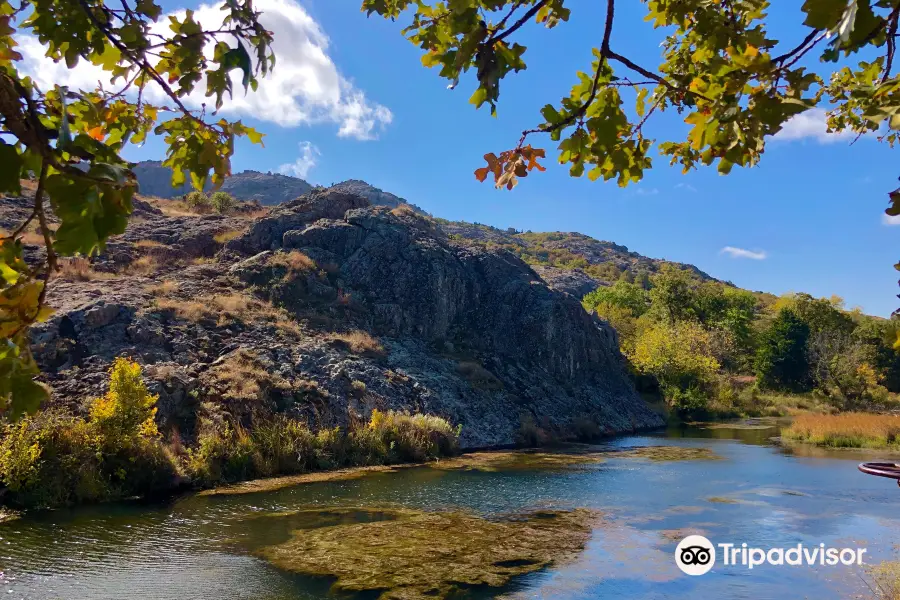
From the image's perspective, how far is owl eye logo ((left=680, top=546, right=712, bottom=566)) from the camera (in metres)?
9.32

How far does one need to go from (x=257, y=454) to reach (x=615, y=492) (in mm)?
9683

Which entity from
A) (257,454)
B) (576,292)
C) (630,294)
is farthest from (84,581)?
(576,292)

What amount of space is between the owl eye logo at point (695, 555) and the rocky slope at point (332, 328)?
12.4 meters

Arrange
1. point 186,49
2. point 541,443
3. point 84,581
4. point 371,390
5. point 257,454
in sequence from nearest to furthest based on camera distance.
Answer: point 186,49, point 84,581, point 257,454, point 371,390, point 541,443

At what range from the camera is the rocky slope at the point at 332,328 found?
→ 728 inches

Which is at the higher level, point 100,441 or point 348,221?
point 348,221

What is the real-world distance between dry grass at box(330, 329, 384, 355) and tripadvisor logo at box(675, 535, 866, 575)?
17411 millimetres

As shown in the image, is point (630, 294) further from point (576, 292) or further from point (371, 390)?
point (371, 390)

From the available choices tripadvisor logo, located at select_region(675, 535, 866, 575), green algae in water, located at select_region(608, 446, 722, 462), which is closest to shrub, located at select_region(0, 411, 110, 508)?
tripadvisor logo, located at select_region(675, 535, 866, 575)

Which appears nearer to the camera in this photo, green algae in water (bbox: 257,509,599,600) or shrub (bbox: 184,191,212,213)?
green algae in water (bbox: 257,509,599,600)

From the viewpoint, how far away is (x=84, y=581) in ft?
25.6

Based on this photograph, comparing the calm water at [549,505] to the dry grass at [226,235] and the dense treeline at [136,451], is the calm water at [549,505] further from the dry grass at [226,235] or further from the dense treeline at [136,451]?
the dry grass at [226,235]

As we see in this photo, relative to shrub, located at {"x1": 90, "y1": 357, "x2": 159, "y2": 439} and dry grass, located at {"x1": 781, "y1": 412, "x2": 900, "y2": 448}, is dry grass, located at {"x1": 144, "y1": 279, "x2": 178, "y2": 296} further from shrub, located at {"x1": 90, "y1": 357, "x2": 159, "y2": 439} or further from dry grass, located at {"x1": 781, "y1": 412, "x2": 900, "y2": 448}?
dry grass, located at {"x1": 781, "y1": 412, "x2": 900, "y2": 448}

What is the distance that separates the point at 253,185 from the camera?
156250mm
